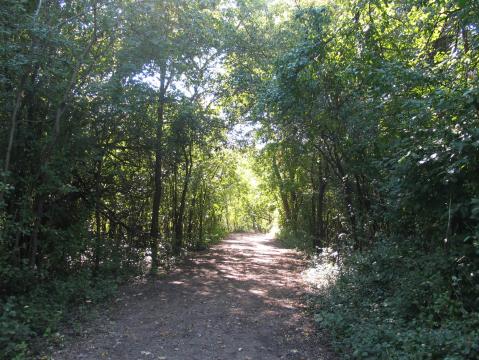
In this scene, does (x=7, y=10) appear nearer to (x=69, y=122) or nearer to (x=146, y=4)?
(x=69, y=122)

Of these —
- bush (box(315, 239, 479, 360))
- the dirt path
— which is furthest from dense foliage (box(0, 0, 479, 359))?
the dirt path

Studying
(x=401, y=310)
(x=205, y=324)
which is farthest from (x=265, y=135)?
(x=401, y=310)

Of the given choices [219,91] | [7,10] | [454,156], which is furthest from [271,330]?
[219,91]

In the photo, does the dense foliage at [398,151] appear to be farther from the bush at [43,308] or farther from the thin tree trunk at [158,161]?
the bush at [43,308]

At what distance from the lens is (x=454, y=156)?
17.9 feet

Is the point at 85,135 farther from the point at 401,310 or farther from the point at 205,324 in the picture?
the point at 401,310

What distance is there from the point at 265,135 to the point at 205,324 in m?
8.65

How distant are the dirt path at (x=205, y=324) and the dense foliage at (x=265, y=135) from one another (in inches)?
26.7

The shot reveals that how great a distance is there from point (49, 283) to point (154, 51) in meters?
6.23

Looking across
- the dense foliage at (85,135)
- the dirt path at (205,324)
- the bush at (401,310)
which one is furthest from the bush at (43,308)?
the bush at (401,310)

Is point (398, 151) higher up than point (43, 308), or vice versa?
point (398, 151)

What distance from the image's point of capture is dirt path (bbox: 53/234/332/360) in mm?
5805

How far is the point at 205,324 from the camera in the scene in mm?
7148

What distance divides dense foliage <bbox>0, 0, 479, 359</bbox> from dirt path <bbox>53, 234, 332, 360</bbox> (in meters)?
0.68
